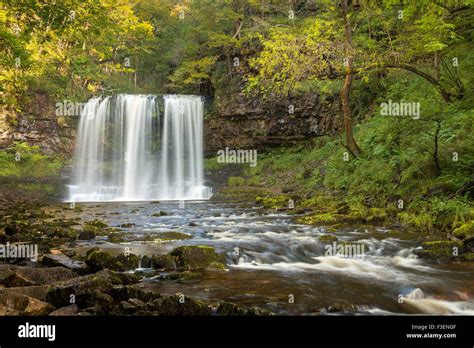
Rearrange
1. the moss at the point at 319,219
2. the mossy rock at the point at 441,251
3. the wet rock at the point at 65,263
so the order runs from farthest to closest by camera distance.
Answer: the moss at the point at 319,219 < the mossy rock at the point at 441,251 < the wet rock at the point at 65,263

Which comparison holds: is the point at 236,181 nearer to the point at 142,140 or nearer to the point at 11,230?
the point at 142,140

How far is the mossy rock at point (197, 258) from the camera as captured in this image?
7773mm

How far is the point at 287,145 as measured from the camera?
1107 inches

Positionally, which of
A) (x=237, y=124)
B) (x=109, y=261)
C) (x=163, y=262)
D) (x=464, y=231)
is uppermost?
(x=237, y=124)

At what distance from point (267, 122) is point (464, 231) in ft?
65.9

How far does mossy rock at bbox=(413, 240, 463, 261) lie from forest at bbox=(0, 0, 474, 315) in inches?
1.5

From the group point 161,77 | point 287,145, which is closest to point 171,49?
point 161,77

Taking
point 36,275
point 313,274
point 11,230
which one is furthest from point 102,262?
point 11,230

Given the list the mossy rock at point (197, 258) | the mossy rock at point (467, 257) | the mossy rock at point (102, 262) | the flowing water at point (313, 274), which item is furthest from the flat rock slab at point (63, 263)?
the mossy rock at point (467, 257)

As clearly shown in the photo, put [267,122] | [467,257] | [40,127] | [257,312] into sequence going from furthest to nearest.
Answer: [40,127] → [267,122] → [467,257] → [257,312]

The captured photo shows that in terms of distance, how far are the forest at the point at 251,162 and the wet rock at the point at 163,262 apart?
0.10 ft

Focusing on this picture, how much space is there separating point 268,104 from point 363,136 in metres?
9.61

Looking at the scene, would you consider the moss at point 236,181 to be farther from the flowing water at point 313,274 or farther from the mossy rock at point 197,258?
the mossy rock at point 197,258

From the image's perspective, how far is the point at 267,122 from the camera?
28.2 m
